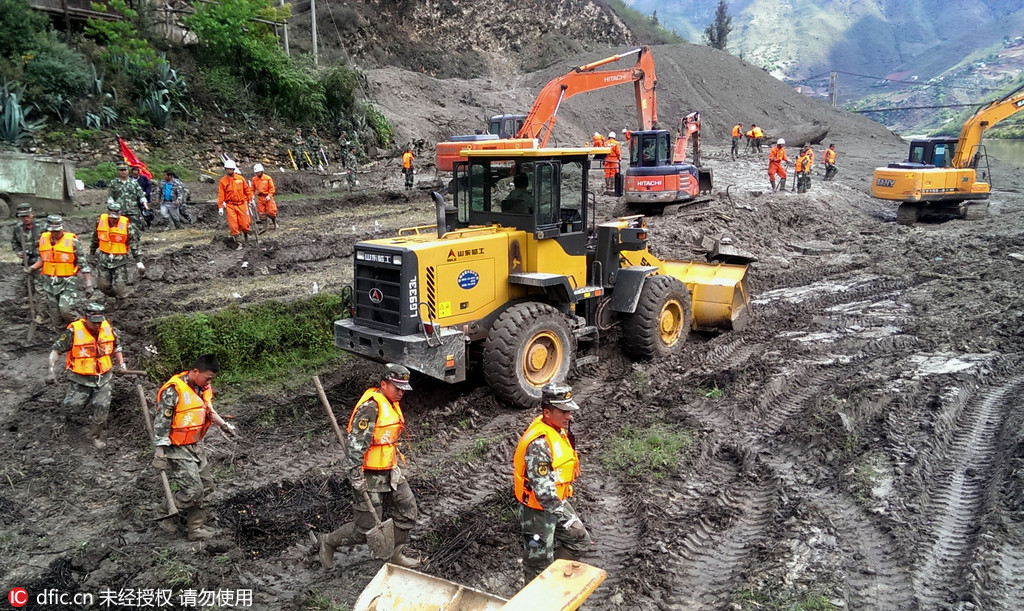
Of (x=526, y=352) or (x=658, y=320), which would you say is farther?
(x=658, y=320)

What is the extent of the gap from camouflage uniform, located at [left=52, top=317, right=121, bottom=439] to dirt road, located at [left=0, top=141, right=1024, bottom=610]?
0.29 m

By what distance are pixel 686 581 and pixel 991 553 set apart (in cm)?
219

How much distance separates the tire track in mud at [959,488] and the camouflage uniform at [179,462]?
5.32 m

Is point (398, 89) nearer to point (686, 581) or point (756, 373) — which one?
point (756, 373)

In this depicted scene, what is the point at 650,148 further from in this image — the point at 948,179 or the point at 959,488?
the point at 959,488

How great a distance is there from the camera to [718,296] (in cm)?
1025

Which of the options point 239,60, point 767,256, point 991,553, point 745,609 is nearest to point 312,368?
point 745,609

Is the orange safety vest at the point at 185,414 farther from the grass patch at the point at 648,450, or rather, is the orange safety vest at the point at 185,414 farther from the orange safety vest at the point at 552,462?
the grass patch at the point at 648,450

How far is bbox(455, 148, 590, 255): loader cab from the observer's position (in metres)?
8.30

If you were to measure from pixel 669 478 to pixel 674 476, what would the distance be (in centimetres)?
6

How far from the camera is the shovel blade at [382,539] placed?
5.07 m

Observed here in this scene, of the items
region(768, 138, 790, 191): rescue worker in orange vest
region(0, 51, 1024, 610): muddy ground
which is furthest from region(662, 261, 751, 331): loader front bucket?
region(768, 138, 790, 191): rescue worker in orange vest

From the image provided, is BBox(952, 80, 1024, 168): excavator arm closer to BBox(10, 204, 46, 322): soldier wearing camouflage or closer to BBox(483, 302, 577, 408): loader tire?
BBox(483, 302, 577, 408): loader tire

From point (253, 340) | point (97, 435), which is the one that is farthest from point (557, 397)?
point (253, 340)
